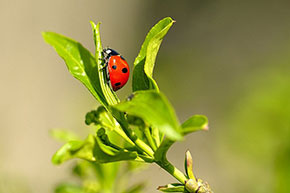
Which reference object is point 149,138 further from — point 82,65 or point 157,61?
point 157,61

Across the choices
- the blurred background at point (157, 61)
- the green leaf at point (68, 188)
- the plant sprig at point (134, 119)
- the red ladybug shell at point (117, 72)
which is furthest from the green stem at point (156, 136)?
the blurred background at point (157, 61)

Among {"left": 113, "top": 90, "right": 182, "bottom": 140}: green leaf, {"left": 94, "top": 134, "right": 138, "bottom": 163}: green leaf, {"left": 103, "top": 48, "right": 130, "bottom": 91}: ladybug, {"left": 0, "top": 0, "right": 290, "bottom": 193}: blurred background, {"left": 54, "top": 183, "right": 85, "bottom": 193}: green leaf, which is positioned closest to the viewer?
{"left": 113, "top": 90, "right": 182, "bottom": 140}: green leaf

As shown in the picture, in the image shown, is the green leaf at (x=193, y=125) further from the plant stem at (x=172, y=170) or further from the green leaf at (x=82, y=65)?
the green leaf at (x=82, y=65)

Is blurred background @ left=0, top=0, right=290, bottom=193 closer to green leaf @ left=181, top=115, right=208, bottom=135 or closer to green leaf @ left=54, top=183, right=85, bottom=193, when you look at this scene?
green leaf @ left=54, top=183, right=85, bottom=193

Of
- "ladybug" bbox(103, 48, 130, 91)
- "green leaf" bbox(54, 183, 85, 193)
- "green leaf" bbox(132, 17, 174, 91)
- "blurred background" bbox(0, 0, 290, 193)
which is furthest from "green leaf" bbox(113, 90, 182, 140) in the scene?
"blurred background" bbox(0, 0, 290, 193)

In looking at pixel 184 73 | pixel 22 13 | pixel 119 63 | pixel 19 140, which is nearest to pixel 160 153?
pixel 119 63

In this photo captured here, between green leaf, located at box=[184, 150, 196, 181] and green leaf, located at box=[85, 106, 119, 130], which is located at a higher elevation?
green leaf, located at box=[85, 106, 119, 130]

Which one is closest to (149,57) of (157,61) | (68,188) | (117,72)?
(117,72)
